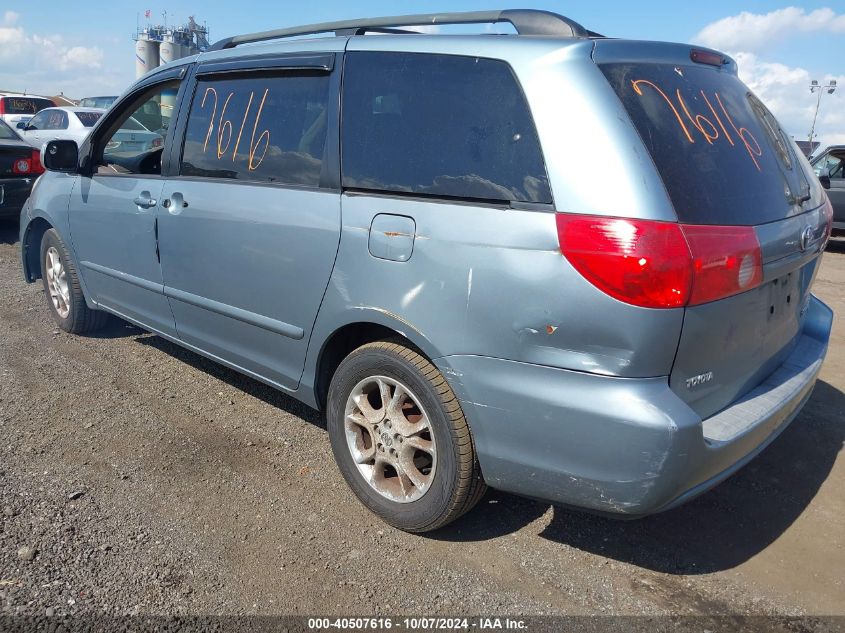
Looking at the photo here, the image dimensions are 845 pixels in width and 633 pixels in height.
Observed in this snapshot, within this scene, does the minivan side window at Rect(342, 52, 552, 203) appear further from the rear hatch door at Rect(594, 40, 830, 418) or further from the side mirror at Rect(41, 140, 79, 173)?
the side mirror at Rect(41, 140, 79, 173)

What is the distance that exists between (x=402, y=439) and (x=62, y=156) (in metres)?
3.20

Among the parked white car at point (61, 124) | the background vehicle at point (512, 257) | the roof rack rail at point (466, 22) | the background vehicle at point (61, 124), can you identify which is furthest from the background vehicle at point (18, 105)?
the background vehicle at point (512, 257)

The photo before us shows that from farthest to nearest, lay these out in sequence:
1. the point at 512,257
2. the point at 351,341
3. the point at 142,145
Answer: the point at 142,145, the point at 351,341, the point at 512,257

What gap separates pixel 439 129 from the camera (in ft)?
8.64

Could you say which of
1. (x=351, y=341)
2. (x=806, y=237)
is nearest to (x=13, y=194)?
(x=351, y=341)

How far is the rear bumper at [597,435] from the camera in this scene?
2.15 meters

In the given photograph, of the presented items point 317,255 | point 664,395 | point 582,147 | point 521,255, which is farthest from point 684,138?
point 317,255

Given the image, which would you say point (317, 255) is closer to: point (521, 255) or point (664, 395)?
point (521, 255)

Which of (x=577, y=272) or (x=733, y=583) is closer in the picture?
(x=577, y=272)

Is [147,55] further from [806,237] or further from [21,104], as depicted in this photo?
[806,237]

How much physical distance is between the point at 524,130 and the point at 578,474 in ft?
3.81

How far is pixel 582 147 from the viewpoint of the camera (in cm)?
225

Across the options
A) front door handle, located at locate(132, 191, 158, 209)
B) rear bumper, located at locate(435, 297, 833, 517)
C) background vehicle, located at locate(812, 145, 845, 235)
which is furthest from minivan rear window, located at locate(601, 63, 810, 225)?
background vehicle, located at locate(812, 145, 845, 235)

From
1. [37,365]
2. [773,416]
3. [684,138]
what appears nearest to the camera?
[684,138]
